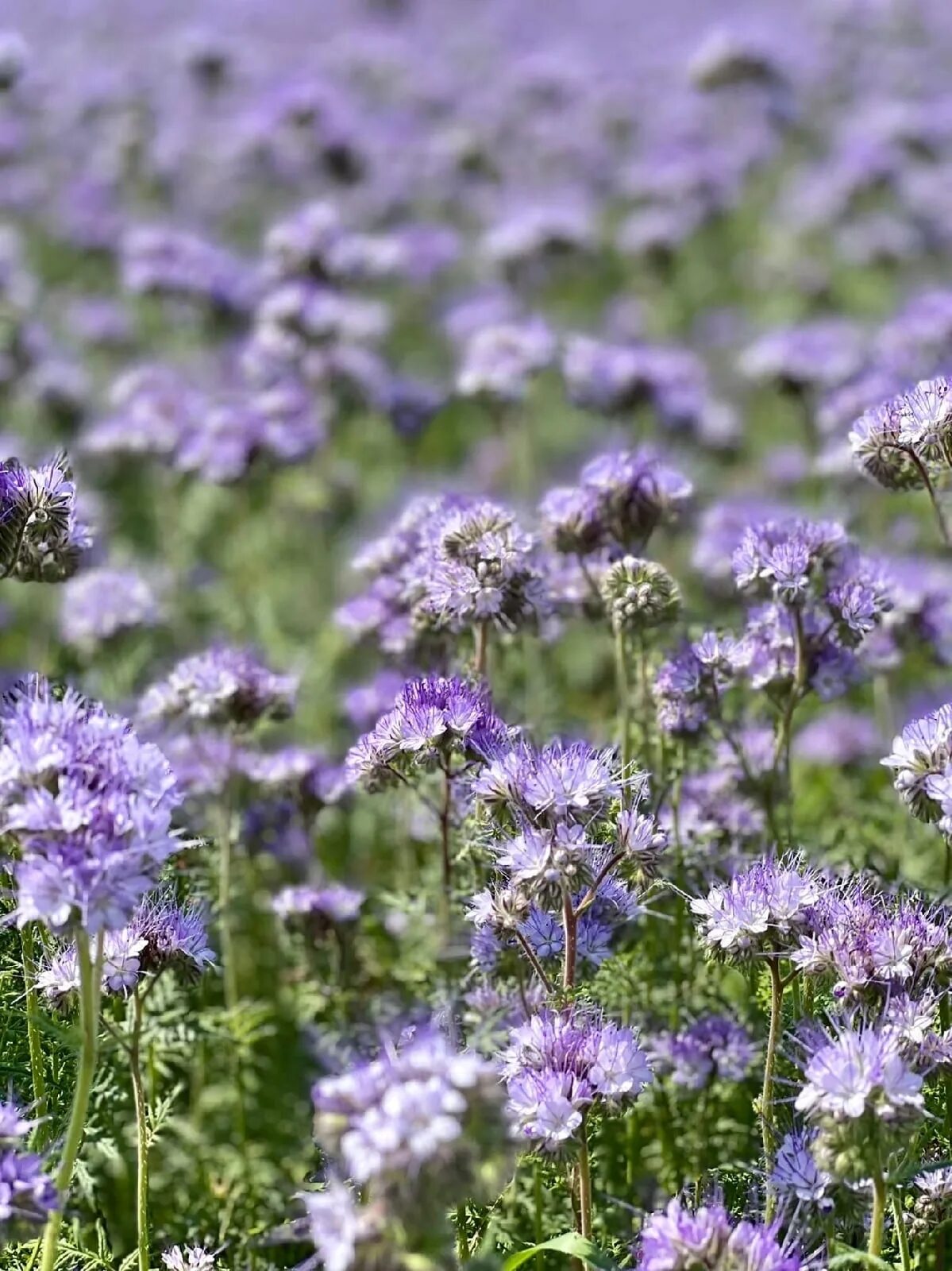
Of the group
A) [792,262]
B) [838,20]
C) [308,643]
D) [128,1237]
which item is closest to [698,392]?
[308,643]

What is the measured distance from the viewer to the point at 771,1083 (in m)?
3.66

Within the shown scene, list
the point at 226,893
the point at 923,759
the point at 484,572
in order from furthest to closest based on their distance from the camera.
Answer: the point at 226,893 < the point at 484,572 < the point at 923,759

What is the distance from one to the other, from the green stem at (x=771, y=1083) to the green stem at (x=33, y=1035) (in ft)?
5.01

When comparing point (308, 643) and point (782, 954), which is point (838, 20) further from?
point (782, 954)

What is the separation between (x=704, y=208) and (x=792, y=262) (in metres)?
1.20

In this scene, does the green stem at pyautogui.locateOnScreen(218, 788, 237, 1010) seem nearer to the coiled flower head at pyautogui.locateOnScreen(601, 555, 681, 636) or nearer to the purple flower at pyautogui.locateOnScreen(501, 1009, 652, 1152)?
the coiled flower head at pyautogui.locateOnScreen(601, 555, 681, 636)

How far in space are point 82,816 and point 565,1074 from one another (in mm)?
1090

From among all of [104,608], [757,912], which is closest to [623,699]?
[757,912]

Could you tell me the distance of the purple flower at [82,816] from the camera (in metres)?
2.96

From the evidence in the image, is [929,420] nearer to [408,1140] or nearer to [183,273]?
[408,1140]

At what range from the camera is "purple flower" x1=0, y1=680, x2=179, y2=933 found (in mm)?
2961

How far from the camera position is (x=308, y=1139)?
477 centimetres

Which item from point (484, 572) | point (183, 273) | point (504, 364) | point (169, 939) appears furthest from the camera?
point (183, 273)

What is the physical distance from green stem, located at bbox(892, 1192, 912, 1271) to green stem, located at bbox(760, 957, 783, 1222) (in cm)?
24
